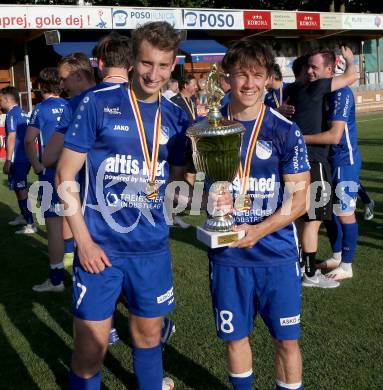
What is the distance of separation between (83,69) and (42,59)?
19007 mm

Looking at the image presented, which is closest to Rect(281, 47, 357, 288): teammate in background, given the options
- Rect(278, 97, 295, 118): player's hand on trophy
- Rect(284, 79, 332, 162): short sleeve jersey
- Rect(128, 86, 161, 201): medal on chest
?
Rect(284, 79, 332, 162): short sleeve jersey

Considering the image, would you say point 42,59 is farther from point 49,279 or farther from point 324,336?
point 324,336

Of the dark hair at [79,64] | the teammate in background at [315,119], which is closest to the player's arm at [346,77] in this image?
the teammate in background at [315,119]

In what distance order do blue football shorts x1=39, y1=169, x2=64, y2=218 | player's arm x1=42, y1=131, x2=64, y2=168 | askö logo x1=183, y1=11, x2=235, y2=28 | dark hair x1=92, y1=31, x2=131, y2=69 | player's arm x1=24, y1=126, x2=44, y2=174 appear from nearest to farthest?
player's arm x1=42, y1=131, x2=64, y2=168 < dark hair x1=92, y1=31, x2=131, y2=69 < blue football shorts x1=39, y1=169, x2=64, y2=218 < player's arm x1=24, y1=126, x2=44, y2=174 < askö logo x1=183, y1=11, x2=235, y2=28

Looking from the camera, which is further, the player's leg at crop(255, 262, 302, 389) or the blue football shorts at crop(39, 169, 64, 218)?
the blue football shorts at crop(39, 169, 64, 218)

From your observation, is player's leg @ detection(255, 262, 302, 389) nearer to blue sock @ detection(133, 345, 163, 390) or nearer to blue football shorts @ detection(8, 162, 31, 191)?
blue sock @ detection(133, 345, 163, 390)

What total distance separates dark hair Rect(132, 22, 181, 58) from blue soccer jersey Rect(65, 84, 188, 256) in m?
0.23

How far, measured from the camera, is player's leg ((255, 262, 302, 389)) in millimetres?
2584

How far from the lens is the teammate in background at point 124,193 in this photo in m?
2.43

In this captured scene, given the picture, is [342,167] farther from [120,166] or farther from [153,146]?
[120,166]

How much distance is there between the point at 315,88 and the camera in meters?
4.58

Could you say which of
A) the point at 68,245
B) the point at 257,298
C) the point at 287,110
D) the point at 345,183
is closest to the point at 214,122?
the point at 257,298

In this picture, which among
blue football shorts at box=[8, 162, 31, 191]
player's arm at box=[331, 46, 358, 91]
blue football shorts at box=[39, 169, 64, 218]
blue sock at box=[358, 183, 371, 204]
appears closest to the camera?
player's arm at box=[331, 46, 358, 91]

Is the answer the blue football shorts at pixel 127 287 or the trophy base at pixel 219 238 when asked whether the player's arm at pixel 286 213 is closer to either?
the trophy base at pixel 219 238
